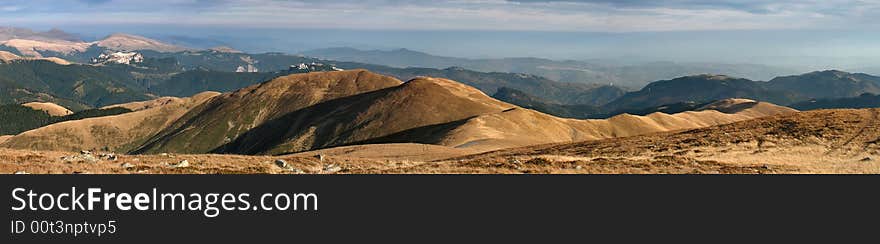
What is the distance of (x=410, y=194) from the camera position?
22.9 metres

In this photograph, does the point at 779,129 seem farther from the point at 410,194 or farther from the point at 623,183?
the point at 410,194

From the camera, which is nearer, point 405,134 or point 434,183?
point 434,183

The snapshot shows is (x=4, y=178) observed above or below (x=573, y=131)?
above

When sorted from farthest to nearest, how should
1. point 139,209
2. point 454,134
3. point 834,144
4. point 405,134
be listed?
point 405,134
point 454,134
point 834,144
point 139,209

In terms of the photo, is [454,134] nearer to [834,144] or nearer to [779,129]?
[779,129]

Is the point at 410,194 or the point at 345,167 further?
the point at 345,167

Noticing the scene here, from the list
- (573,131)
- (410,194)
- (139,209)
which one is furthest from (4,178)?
(573,131)

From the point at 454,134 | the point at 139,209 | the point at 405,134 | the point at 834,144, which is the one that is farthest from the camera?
the point at 405,134

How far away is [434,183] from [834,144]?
4162 centimetres

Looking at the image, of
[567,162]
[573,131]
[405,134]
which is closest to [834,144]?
[567,162]

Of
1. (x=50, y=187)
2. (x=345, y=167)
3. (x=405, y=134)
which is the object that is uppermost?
(x=50, y=187)

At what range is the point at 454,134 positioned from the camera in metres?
127

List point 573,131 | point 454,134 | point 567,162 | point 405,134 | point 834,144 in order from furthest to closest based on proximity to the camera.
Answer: point 573,131, point 405,134, point 454,134, point 834,144, point 567,162

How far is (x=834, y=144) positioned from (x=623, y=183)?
114ft
